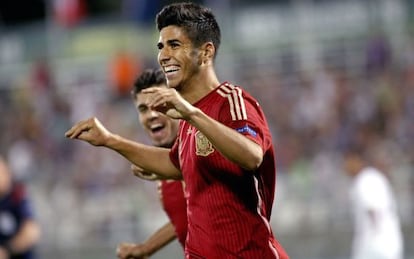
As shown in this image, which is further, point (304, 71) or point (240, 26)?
point (240, 26)

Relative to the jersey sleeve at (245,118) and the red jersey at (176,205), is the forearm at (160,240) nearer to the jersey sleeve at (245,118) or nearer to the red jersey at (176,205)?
the red jersey at (176,205)

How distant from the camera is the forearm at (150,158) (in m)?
6.01

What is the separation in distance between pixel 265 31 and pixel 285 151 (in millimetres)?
7237

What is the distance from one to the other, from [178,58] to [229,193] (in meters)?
0.72

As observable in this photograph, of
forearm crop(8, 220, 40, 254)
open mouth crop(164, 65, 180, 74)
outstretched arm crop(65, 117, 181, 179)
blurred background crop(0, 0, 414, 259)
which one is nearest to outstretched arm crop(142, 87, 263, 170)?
open mouth crop(164, 65, 180, 74)

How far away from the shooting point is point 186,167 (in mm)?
5566

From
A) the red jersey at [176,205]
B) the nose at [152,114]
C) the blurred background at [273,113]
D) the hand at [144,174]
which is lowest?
the blurred background at [273,113]

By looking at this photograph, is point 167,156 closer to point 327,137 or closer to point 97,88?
point 327,137

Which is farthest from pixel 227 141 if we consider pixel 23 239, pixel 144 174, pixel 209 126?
pixel 23 239

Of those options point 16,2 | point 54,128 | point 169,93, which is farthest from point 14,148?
point 169,93

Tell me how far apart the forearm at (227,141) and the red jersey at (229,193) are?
255 mm

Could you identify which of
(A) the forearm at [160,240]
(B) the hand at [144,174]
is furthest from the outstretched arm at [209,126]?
(A) the forearm at [160,240]

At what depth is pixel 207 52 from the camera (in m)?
5.48

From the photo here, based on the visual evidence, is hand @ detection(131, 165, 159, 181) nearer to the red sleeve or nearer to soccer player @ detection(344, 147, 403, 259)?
the red sleeve
